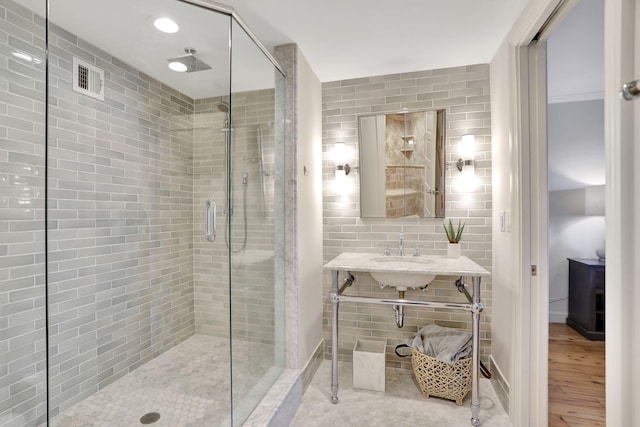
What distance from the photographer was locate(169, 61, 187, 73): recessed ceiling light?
154 cm

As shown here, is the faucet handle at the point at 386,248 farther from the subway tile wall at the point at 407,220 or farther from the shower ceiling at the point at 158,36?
the shower ceiling at the point at 158,36

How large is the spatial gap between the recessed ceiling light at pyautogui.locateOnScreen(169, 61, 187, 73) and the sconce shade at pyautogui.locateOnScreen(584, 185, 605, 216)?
201 cm

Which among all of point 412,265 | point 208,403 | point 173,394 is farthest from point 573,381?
point 173,394

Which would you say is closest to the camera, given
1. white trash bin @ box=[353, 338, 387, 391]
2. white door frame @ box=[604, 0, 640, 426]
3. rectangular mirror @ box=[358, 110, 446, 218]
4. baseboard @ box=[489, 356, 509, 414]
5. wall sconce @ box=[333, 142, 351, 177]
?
white door frame @ box=[604, 0, 640, 426]

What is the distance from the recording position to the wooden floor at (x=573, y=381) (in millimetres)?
1541

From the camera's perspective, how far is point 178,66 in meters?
1.55

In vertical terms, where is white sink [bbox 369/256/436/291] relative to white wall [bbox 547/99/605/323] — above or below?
below

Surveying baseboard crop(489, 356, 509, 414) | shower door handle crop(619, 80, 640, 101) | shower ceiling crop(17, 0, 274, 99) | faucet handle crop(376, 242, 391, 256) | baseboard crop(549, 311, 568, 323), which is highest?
shower ceiling crop(17, 0, 274, 99)

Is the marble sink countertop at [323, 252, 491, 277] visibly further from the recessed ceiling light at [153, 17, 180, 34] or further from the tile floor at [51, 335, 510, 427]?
the recessed ceiling light at [153, 17, 180, 34]

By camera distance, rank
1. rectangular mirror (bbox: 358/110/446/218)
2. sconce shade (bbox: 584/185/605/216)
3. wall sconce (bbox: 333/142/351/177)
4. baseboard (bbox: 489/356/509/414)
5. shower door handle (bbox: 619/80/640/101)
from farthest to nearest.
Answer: wall sconce (bbox: 333/142/351/177) → rectangular mirror (bbox: 358/110/446/218) → baseboard (bbox: 489/356/509/414) → sconce shade (bbox: 584/185/605/216) → shower door handle (bbox: 619/80/640/101)

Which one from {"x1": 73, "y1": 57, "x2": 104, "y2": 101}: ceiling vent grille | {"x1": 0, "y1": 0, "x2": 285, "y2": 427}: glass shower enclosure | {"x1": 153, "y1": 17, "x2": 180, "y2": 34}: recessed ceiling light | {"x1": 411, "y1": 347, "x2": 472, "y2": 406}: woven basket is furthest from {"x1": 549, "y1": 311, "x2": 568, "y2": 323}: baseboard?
{"x1": 73, "y1": 57, "x2": 104, "y2": 101}: ceiling vent grille

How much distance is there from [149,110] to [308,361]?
6.25 ft

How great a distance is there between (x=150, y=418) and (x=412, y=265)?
5.39 feet

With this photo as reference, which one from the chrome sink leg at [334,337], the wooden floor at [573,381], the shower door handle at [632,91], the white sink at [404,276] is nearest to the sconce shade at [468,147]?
the white sink at [404,276]
